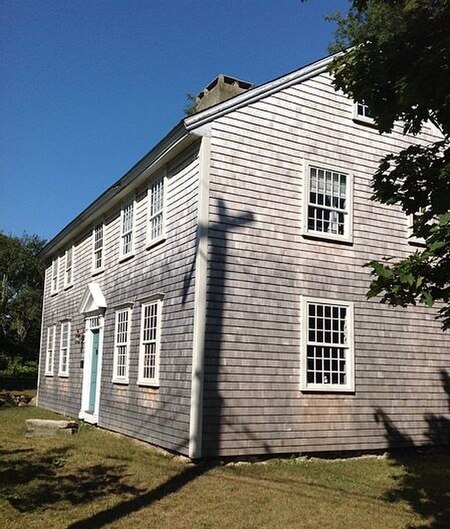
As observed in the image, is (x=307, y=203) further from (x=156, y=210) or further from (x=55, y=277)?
(x=55, y=277)

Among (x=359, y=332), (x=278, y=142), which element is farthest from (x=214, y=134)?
(x=359, y=332)

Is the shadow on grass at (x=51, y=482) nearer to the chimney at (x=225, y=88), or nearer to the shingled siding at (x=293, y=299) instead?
the shingled siding at (x=293, y=299)

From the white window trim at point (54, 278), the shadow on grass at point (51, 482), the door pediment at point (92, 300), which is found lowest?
the shadow on grass at point (51, 482)

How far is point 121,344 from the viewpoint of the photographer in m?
14.3

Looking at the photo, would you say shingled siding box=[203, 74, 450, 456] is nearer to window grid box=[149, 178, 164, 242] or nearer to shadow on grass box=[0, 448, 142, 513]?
shadow on grass box=[0, 448, 142, 513]

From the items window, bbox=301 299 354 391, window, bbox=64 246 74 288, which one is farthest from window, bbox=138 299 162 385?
window, bbox=64 246 74 288

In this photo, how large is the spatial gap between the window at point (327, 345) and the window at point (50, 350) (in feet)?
40.3

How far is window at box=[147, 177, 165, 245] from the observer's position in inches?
511

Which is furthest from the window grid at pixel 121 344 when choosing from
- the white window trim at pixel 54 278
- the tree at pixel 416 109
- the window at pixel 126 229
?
the tree at pixel 416 109

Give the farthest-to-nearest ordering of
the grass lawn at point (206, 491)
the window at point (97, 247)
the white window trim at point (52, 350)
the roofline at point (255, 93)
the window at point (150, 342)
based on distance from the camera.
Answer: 1. the white window trim at point (52, 350)
2. the window at point (97, 247)
3. the window at point (150, 342)
4. the roofline at point (255, 93)
5. the grass lawn at point (206, 491)

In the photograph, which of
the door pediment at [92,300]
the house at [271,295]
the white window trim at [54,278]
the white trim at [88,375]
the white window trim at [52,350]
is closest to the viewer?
the house at [271,295]

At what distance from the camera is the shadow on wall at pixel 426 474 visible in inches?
306

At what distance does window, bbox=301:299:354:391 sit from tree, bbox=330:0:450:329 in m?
5.54

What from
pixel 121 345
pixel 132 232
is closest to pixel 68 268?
pixel 132 232
